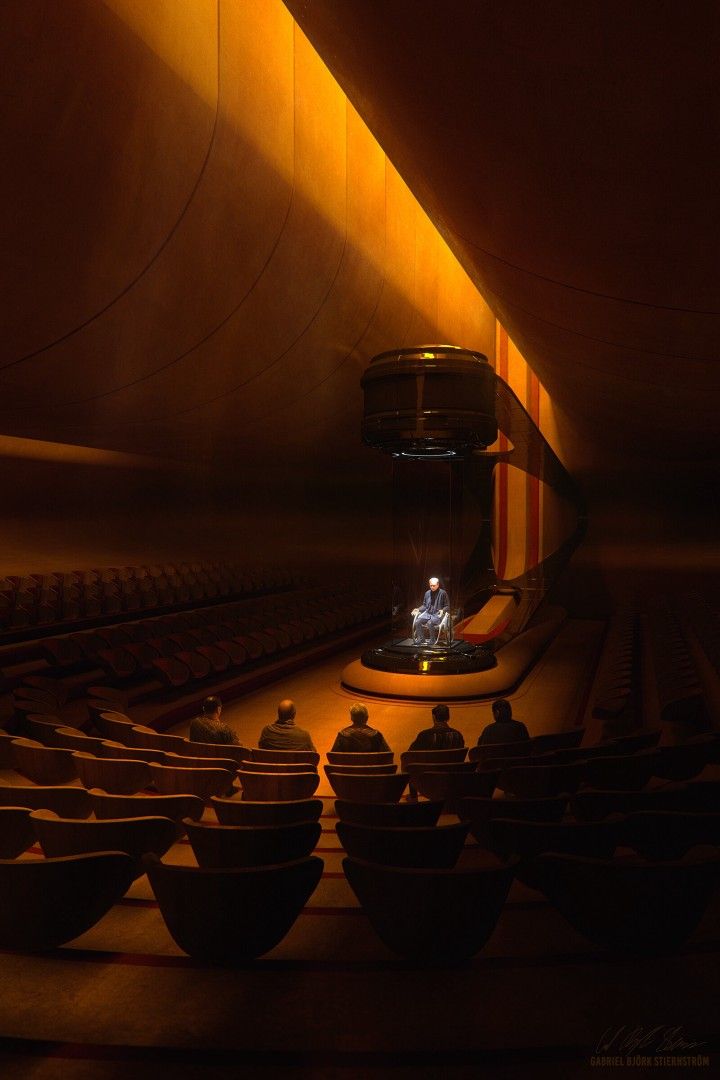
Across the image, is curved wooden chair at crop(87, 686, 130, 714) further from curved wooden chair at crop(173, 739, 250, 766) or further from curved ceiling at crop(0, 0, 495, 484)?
curved ceiling at crop(0, 0, 495, 484)

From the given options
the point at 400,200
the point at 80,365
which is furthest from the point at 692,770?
the point at 400,200

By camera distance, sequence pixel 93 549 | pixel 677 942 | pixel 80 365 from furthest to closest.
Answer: pixel 93 549 → pixel 80 365 → pixel 677 942

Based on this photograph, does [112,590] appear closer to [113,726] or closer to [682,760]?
[113,726]

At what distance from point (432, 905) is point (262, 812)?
91 centimetres

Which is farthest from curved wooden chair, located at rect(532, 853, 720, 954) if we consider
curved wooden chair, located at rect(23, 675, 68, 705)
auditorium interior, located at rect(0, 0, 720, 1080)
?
curved wooden chair, located at rect(23, 675, 68, 705)

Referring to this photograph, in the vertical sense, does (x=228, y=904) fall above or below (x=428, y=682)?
above

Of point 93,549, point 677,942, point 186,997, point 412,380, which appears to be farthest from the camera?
point 93,549

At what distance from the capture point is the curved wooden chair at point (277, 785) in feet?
11.6

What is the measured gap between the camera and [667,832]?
2689mm

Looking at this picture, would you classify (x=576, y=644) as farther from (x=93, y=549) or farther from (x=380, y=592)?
(x=93, y=549)

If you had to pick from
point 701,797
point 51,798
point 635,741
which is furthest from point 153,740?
point 701,797

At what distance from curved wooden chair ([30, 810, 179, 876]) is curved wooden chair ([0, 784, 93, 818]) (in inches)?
15.9

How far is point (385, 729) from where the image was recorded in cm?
675

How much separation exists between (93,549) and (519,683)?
5211mm
